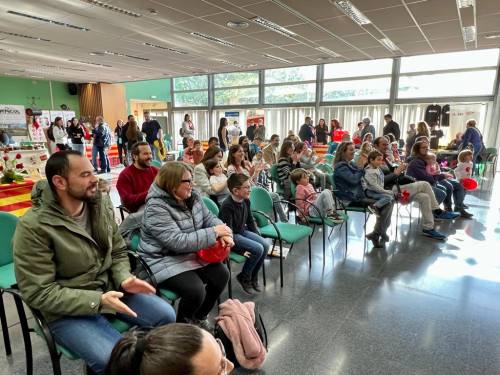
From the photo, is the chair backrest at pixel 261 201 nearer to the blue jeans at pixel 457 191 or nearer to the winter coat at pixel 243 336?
the winter coat at pixel 243 336

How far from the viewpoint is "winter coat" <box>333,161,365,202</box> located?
150 inches

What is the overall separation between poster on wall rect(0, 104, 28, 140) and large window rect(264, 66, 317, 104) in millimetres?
9329

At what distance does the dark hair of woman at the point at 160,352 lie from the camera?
2.36ft

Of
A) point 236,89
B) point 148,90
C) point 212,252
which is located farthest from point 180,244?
point 148,90

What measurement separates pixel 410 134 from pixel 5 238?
327 inches

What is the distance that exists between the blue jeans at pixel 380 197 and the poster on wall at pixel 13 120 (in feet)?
42.3

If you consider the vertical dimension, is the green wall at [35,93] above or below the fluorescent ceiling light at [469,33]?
below

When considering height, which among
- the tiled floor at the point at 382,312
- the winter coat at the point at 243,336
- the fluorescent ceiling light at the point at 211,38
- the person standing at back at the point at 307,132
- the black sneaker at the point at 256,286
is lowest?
the tiled floor at the point at 382,312

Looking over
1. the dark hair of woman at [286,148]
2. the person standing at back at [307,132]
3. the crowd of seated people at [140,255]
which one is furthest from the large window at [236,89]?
the crowd of seated people at [140,255]

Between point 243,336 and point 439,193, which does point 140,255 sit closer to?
point 243,336

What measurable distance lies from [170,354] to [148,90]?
16.8 metres

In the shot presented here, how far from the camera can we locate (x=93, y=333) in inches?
55.3

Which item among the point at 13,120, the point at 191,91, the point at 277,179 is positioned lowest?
the point at 277,179

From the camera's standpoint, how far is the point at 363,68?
10852 mm
